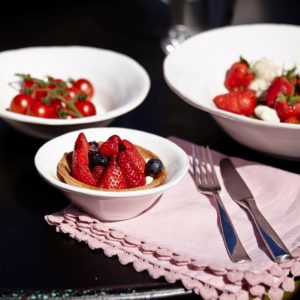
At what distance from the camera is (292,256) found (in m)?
0.82

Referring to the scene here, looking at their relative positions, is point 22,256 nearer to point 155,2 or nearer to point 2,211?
point 2,211

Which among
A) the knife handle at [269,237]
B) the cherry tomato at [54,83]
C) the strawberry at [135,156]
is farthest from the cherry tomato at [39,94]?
the knife handle at [269,237]

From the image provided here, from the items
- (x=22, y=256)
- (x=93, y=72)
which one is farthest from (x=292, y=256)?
(x=93, y=72)

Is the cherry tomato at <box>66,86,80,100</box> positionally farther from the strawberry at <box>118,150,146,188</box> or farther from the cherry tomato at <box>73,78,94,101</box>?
the strawberry at <box>118,150,146,188</box>

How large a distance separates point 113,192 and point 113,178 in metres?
0.03

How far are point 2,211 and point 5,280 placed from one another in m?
0.17

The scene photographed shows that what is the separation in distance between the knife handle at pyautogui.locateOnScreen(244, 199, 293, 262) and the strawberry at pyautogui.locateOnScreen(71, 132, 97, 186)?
0.76ft

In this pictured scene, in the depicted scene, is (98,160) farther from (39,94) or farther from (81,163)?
(39,94)

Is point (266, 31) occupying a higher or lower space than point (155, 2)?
higher

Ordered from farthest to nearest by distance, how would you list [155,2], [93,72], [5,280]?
[155,2]
[93,72]
[5,280]

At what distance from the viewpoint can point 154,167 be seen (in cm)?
90

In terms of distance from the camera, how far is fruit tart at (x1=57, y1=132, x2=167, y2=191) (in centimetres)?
87

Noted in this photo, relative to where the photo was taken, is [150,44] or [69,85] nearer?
[69,85]

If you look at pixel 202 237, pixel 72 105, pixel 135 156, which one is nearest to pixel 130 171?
pixel 135 156
